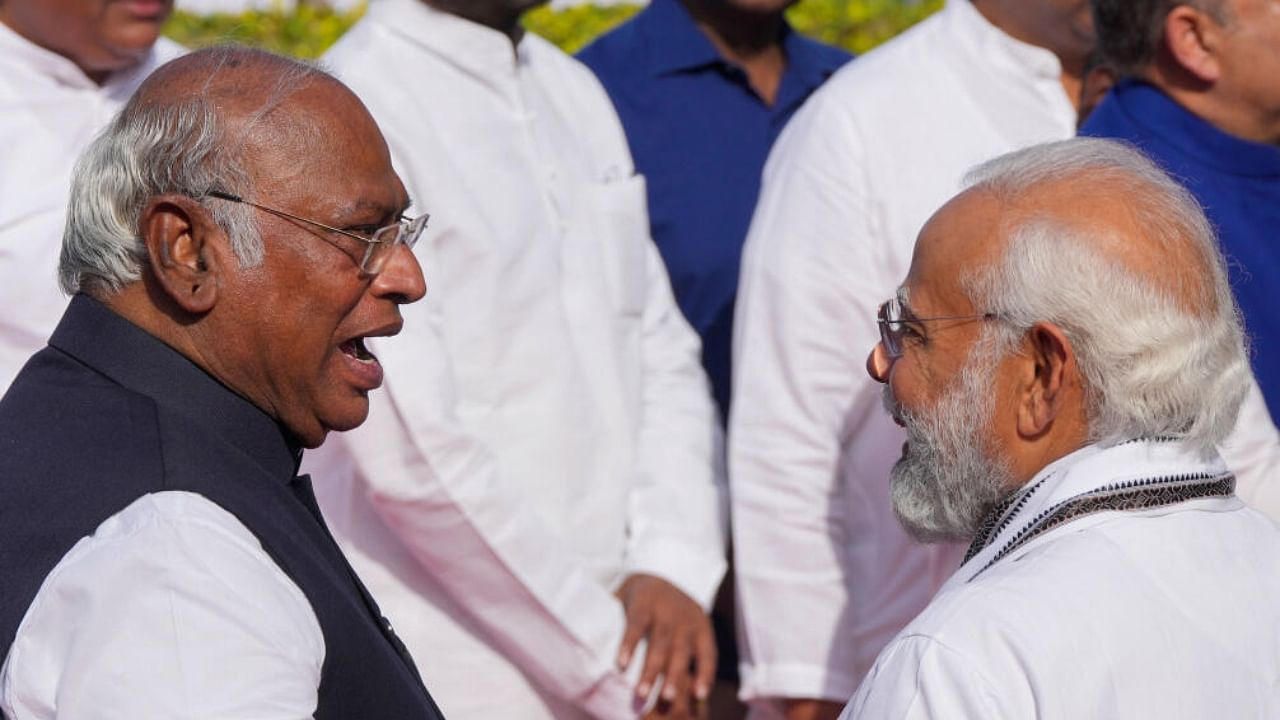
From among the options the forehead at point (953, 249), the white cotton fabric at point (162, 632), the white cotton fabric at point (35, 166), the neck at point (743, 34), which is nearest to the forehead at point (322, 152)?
the white cotton fabric at point (162, 632)

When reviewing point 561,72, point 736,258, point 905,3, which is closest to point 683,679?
point 736,258

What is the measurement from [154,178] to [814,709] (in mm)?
2124

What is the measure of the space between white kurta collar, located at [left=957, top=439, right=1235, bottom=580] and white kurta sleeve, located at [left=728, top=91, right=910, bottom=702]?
1284 mm

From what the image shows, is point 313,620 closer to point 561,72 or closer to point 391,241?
point 391,241

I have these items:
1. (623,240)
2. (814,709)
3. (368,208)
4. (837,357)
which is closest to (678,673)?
(814,709)

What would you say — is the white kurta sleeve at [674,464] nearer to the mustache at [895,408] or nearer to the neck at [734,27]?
the neck at [734,27]

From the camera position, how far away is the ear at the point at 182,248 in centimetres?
227

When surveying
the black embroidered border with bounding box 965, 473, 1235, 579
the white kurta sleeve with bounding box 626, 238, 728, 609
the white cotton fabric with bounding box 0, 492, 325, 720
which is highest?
the white cotton fabric with bounding box 0, 492, 325, 720

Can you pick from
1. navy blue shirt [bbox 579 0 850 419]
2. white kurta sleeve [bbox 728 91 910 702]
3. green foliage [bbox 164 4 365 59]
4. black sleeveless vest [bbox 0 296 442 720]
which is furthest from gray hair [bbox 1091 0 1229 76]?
green foliage [bbox 164 4 365 59]

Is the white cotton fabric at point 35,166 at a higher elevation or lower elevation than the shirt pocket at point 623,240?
higher

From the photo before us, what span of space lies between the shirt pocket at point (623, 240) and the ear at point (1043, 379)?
1.55 m

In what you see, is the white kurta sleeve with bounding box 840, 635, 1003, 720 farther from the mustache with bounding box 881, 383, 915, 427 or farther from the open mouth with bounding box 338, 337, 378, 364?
the open mouth with bounding box 338, 337, 378, 364

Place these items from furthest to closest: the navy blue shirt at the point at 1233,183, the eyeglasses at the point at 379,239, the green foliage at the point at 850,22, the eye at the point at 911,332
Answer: the green foliage at the point at 850,22 < the navy blue shirt at the point at 1233,183 < the eye at the point at 911,332 < the eyeglasses at the point at 379,239

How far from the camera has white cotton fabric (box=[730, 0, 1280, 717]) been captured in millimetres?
3775
